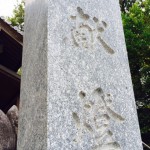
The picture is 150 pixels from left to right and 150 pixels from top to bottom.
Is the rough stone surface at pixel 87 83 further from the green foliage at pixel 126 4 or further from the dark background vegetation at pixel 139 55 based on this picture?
the green foliage at pixel 126 4

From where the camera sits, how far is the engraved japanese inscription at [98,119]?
5.79 ft

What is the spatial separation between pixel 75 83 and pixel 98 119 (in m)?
0.32

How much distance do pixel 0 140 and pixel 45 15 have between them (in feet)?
4.45

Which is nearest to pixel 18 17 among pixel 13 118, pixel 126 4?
pixel 126 4

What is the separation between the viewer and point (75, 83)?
190cm

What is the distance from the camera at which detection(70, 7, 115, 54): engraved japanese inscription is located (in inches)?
85.7

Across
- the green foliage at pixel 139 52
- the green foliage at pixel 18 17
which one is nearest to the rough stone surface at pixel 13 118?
the green foliage at pixel 139 52

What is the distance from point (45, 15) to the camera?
84.4 inches

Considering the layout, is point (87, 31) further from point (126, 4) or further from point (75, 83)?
point (126, 4)

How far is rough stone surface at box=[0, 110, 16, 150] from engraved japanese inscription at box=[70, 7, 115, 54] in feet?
4.05

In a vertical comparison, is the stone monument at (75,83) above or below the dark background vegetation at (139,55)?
below

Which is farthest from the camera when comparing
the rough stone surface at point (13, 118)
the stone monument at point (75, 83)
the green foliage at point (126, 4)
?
the green foliage at point (126, 4)

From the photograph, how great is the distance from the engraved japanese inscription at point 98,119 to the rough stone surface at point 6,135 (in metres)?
1.14

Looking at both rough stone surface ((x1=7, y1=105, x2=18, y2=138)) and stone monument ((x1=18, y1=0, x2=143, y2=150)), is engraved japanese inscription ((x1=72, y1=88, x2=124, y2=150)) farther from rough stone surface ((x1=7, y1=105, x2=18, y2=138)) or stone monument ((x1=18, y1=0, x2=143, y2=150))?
rough stone surface ((x1=7, y1=105, x2=18, y2=138))
